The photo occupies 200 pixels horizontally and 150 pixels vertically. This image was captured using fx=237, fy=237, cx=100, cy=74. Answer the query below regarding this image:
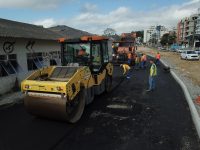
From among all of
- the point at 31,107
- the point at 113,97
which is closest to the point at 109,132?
the point at 31,107

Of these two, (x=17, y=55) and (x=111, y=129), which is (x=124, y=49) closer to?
(x=17, y=55)

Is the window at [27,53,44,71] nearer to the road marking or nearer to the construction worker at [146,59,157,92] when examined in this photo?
the construction worker at [146,59,157,92]

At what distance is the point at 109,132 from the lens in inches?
287

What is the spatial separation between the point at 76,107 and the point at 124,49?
20582 mm

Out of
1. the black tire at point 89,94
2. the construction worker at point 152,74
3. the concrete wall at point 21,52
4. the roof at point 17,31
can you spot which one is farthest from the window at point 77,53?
the concrete wall at point 21,52

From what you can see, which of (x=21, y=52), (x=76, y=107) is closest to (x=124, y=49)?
(x=21, y=52)

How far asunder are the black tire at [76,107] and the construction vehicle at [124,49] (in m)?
19.0

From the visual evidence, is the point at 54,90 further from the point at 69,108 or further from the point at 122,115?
the point at 122,115

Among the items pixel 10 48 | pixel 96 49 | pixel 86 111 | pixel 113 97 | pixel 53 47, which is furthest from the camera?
pixel 53 47

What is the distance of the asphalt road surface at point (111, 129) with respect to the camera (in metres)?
Result: 6.43

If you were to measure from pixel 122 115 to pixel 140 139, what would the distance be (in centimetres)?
219

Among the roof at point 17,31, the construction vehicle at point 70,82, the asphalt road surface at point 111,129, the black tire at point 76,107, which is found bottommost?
the asphalt road surface at point 111,129

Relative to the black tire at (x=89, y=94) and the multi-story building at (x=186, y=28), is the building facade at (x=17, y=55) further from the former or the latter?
the multi-story building at (x=186, y=28)

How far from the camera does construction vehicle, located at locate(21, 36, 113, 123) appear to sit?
24.5 ft
